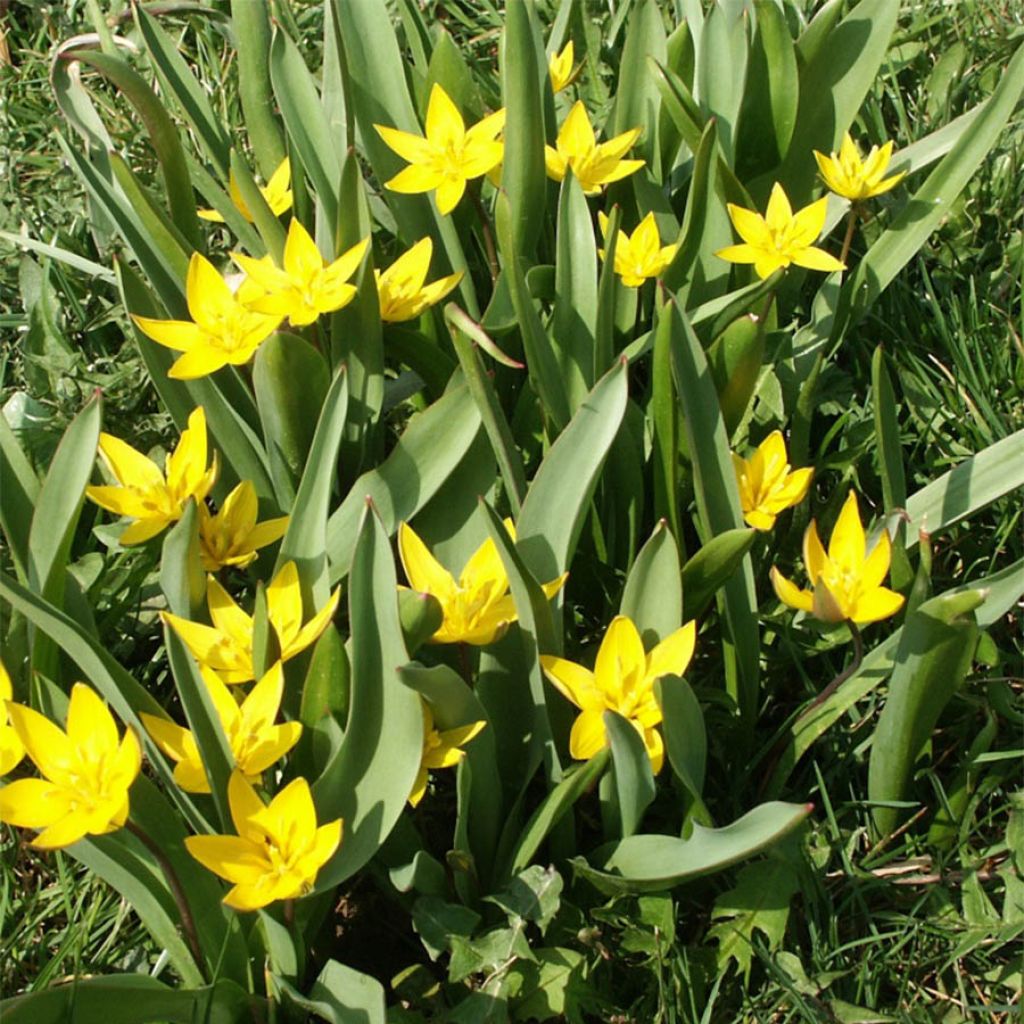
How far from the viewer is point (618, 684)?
1.43 metres

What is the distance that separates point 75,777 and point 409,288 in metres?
0.84

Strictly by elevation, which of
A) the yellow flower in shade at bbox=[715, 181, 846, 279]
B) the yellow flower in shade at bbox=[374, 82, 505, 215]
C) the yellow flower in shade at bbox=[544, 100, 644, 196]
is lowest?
the yellow flower in shade at bbox=[715, 181, 846, 279]

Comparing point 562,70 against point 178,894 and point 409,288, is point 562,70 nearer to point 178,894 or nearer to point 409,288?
point 409,288

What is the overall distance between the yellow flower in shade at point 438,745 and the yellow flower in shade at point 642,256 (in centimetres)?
74

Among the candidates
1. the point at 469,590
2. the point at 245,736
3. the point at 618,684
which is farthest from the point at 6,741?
the point at 618,684

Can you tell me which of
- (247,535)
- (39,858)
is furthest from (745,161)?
(39,858)

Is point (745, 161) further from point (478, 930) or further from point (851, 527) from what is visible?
point (478, 930)

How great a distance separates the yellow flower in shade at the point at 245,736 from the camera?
1.34 meters

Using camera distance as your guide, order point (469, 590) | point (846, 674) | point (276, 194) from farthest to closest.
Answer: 1. point (276, 194)
2. point (846, 674)
3. point (469, 590)

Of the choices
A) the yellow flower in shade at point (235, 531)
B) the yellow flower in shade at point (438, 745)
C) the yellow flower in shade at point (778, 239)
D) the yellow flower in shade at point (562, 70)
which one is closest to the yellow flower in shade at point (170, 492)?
the yellow flower in shade at point (235, 531)

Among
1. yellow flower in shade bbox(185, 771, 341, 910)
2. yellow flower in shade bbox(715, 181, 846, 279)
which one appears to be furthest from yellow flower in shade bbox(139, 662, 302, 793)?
yellow flower in shade bbox(715, 181, 846, 279)

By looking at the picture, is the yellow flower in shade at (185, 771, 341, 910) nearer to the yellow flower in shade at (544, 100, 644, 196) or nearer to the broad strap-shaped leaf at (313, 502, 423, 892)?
the broad strap-shaped leaf at (313, 502, 423, 892)

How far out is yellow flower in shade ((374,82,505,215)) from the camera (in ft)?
6.07

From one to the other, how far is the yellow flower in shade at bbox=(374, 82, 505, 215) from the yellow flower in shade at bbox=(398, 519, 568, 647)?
0.55 m
